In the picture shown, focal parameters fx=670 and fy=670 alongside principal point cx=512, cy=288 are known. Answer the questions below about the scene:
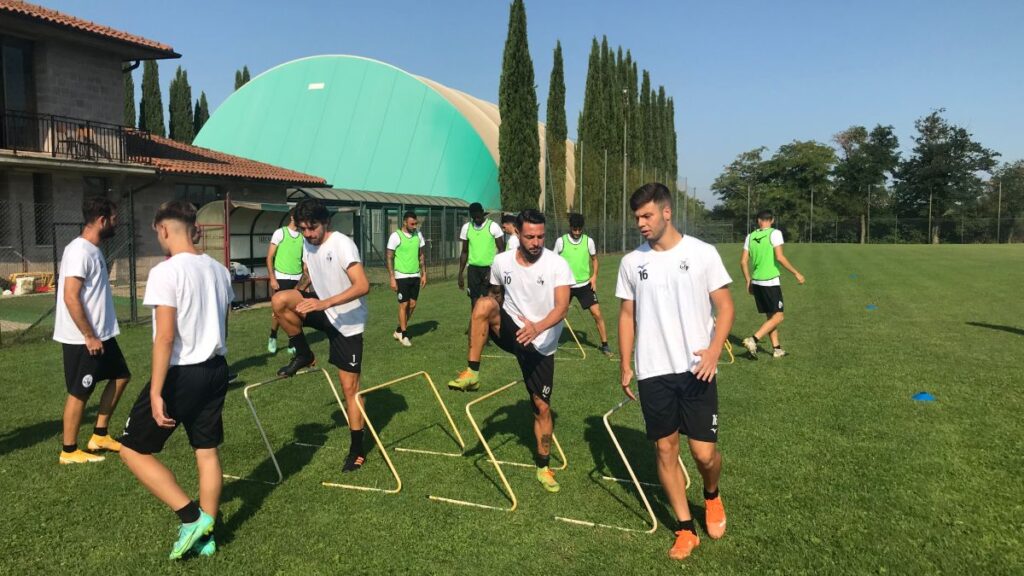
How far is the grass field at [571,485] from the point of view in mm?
4027

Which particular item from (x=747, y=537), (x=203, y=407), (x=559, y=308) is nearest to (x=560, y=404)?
(x=559, y=308)

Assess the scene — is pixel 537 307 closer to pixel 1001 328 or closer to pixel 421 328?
pixel 421 328

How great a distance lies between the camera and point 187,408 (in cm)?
398

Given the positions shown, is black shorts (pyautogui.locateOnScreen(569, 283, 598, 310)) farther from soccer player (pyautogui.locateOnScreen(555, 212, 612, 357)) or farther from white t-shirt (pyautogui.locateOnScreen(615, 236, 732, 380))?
white t-shirt (pyautogui.locateOnScreen(615, 236, 732, 380))

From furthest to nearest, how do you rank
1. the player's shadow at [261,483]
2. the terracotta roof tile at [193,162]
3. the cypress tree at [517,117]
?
the cypress tree at [517,117]
the terracotta roof tile at [193,162]
the player's shadow at [261,483]

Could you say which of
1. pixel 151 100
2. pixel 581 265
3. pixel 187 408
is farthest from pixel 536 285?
pixel 151 100

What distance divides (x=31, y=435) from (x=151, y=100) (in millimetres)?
48492

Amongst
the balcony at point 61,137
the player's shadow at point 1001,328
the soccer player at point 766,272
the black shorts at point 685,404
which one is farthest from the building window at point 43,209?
the player's shadow at point 1001,328

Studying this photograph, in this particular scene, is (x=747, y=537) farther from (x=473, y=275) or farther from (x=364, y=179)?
(x=364, y=179)

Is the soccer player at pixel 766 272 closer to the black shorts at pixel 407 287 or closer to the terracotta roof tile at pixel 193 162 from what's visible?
the black shorts at pixel 407 287

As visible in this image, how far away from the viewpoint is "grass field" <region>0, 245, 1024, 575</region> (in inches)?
159

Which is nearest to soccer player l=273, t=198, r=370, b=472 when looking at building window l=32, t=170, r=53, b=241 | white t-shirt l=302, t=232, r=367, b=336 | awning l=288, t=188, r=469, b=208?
white t-shirt l=302, t=232, r=367, b=336

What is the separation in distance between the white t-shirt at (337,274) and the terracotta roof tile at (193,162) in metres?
20.2

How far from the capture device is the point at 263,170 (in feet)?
92.9
